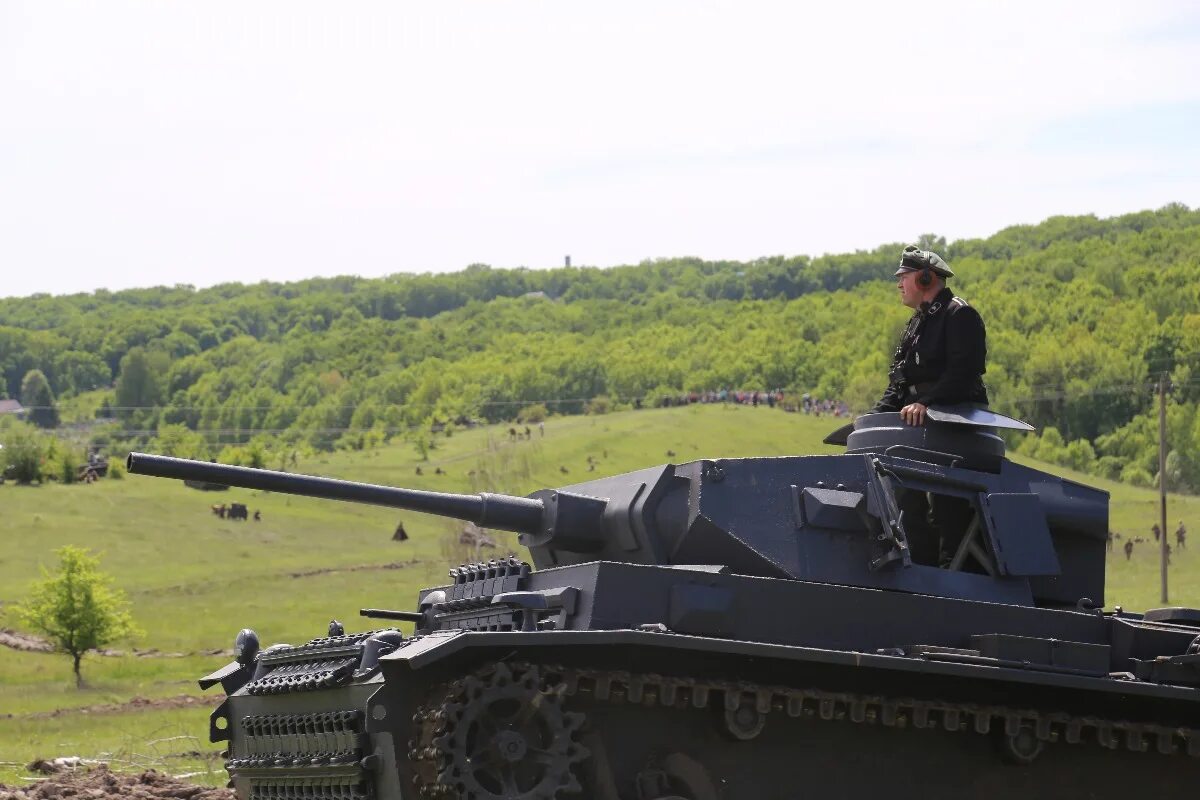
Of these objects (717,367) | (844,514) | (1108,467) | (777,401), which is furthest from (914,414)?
(717,367)

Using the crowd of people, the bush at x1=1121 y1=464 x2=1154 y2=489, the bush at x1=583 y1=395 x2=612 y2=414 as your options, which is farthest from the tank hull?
the bush at x1=583 y1=395 x2=612 y2=414

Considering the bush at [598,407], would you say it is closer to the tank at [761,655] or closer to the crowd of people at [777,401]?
the crowd of people at [777,401]

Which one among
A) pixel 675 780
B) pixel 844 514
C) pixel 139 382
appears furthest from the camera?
pixel 139 382

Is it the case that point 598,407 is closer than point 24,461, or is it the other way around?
point 24,461

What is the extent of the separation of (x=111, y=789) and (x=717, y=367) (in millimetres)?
130110

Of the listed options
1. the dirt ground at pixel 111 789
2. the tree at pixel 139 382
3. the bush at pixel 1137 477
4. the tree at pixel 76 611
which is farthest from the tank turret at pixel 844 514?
the tree at pixel 139 382

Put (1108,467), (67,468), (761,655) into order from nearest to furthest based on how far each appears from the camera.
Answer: (761,655)
(67,468)
(1108,467)

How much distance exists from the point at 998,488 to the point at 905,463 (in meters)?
0.86

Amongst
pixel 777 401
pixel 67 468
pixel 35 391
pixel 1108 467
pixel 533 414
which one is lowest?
pixel 1108 467

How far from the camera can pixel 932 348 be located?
14406mm

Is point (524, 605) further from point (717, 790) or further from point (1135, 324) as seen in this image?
point (1135, 324)

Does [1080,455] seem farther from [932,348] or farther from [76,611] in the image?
[932,348]

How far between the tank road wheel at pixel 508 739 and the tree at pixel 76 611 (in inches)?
1191

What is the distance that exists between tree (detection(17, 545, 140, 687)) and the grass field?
2.91 feet
